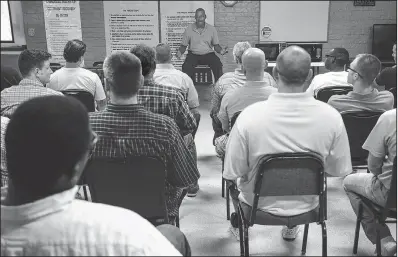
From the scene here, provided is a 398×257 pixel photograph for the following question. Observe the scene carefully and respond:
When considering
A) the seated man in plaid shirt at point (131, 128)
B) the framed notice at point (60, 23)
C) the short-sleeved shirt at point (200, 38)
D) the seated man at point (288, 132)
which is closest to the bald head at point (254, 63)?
the seated man at point (288, 132)

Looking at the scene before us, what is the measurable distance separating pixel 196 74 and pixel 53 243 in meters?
6.48

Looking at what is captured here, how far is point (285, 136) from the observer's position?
5.91 ft

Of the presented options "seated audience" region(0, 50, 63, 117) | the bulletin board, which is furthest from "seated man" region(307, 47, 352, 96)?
the bulletin board

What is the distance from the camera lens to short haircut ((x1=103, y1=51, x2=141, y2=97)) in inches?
72.1

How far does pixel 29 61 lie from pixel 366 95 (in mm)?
2236

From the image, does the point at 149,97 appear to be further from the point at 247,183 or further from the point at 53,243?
the point at 53,243

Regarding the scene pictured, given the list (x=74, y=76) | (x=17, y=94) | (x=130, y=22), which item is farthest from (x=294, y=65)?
(x=130, y=22)

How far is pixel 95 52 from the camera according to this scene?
303 inches

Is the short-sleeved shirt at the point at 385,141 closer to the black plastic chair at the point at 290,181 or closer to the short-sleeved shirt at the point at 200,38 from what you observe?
the black plastic chair at the point at 290,181

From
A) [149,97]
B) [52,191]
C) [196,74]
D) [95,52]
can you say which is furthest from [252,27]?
[52,191]

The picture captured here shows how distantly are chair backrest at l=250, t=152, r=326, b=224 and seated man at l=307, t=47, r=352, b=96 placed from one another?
73.3 inches

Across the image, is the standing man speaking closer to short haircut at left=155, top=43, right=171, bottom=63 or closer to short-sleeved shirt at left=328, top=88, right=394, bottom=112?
short haircut at left=155, top=43, right=171, bottom=63

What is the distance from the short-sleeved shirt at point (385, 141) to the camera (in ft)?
6.12

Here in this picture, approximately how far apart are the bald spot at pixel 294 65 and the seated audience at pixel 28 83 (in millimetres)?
1347
